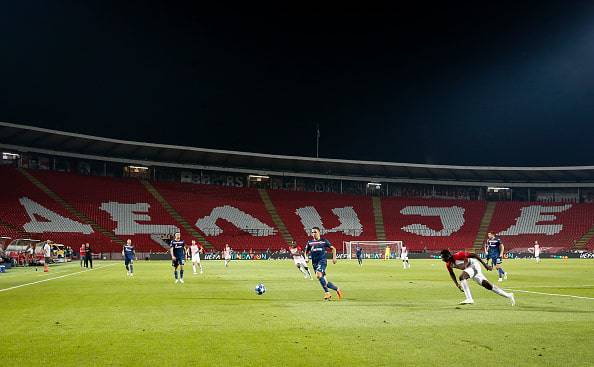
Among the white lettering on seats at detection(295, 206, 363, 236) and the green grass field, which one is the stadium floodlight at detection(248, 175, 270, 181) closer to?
the white lettering on seats at detection(295, 206, 363, 236)

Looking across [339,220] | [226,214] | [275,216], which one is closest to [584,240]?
[339,220]

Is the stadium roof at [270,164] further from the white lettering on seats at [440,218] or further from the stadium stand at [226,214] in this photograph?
the white lettering on seats at [440,218]

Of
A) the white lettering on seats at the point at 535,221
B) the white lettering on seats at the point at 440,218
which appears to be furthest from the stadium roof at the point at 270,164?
the white lettering on seats at the point at 440,218

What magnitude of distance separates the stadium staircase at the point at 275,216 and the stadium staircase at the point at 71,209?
21.6 m

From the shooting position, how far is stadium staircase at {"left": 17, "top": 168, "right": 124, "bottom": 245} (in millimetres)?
66500

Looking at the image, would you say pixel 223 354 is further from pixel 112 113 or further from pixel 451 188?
pixel 451 188

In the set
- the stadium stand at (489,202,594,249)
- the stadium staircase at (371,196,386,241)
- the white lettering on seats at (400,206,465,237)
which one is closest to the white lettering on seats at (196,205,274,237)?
the stadium staircase at (371,196,386,241)

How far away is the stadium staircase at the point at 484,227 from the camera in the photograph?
80.3 metres

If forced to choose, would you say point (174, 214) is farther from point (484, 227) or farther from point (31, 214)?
point (484, 227)

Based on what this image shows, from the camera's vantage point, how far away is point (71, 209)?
67.9 m

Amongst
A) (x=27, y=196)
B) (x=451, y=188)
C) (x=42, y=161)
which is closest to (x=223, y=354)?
(x=27, y=196)

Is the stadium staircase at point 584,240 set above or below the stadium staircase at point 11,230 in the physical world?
below

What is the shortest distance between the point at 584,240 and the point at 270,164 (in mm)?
47736

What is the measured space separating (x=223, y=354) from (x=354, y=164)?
7987 cm
